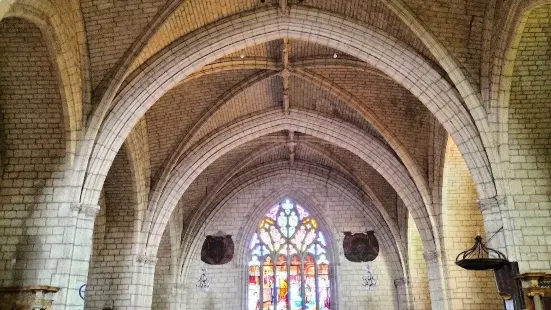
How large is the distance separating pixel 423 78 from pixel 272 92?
17.6 ft

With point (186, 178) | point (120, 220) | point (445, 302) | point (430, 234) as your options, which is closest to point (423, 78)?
point (430, 234)

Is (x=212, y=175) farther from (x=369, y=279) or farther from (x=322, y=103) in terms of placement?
(x=369, y=279)

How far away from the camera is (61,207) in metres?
10.4

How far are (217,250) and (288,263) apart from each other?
253 cm

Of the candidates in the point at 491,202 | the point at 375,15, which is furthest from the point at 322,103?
the point at 491,202

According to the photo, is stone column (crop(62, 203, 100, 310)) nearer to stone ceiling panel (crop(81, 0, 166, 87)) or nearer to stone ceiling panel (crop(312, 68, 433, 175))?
stone ceiling panel (crop(81, 0, 166, 87))

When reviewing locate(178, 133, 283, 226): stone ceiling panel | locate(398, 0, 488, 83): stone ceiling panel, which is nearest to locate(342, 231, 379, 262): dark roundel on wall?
locate(178, 133, 283, 226): stone ceiling panel

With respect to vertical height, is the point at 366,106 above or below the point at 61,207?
above

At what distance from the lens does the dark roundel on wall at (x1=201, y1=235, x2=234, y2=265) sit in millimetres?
19250

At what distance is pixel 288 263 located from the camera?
19.3 m

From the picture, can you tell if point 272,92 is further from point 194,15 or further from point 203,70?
point 194,15

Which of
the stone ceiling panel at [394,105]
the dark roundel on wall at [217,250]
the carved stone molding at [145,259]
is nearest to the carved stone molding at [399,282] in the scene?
the stone ceiling panel at [394,105]

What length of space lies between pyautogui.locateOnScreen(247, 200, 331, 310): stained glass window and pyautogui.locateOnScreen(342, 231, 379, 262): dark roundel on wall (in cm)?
81

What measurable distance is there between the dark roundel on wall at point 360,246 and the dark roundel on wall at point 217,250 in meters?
4.03
